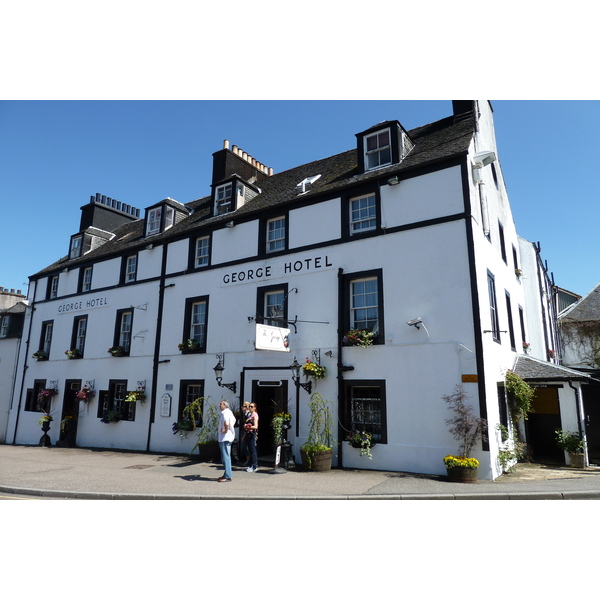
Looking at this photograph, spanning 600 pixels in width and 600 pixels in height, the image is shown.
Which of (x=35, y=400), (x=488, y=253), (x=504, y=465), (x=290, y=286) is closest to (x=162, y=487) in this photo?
(x=290, y=286)

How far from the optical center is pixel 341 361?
12414 millimetres

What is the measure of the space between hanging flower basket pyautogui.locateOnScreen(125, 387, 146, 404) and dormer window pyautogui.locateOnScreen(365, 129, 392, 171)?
11.3 m

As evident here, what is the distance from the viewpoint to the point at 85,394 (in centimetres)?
1805

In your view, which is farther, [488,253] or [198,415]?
[198,415]

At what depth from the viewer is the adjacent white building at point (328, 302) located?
11.2 metres

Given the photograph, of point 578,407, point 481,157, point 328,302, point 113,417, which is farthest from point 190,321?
point 578,407

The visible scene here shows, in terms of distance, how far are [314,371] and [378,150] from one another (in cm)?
708

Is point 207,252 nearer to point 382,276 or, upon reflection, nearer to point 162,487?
point 382,276

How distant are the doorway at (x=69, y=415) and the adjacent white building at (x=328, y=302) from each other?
97 millimetres

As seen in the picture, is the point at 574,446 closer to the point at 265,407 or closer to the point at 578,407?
the point at 578,407

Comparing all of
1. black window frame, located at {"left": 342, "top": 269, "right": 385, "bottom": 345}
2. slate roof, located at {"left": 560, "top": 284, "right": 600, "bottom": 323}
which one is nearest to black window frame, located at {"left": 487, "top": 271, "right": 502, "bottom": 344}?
black window frame, located at {"left": 342, "top": 269, "right": 385, "bottom": 345}

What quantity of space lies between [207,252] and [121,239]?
296 inches

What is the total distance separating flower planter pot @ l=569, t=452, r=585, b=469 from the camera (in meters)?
11.8

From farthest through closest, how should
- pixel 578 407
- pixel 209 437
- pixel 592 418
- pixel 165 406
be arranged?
pixel 165 406 < pixel 209 437 < pixel 592 418 < pixel 578 407
